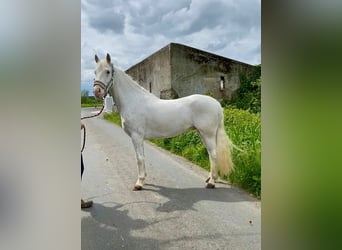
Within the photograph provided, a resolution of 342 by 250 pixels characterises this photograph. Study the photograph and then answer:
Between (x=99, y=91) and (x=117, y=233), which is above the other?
(x=99, y=91)

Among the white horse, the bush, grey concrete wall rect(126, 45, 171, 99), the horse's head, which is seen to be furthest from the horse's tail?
the horse's head

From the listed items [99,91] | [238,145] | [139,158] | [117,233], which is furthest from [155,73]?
[117,233]

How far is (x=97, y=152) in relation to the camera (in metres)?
1.09

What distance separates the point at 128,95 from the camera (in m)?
1.41

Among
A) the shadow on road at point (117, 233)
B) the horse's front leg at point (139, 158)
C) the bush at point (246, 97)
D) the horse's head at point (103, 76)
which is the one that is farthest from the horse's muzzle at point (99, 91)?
the bush at point (246, 97)

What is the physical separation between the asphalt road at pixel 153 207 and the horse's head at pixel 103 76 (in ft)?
0.43

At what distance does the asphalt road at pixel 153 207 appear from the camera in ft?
3.10

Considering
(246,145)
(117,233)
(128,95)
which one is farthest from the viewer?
(128,95)

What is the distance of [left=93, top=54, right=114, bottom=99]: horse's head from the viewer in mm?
1014

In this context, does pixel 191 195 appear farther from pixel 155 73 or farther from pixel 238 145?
pixel 155 73

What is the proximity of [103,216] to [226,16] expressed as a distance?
90 centimetres

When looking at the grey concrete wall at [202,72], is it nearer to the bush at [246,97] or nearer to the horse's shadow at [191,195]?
the bush at [246,97]

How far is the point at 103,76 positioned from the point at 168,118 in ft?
1.53
